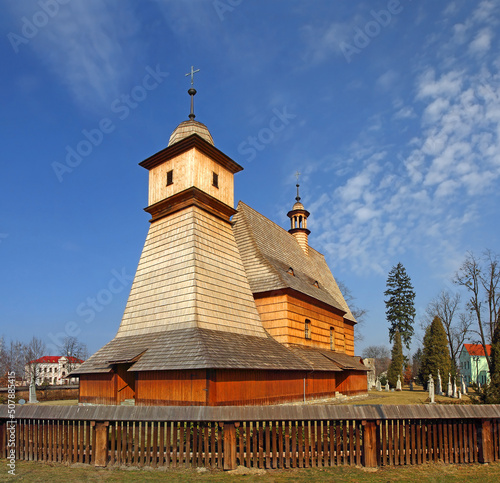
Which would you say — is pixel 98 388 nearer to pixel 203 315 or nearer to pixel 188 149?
pixel 203 315

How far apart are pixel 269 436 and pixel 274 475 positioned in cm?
73

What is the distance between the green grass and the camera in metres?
7.93

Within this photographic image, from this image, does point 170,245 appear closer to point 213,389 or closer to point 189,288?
point 189,288

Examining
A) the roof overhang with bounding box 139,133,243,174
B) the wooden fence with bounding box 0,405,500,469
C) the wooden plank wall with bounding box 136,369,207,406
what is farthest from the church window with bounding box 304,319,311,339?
the wooden fence with bounding box 0,405,500,469

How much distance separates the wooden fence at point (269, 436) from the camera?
8.63m

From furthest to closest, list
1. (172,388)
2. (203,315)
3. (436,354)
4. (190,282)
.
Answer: (436,354) < (190,282) < (203,315) < (172,388)

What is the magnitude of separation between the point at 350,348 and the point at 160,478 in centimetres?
3079

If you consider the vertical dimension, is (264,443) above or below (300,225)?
below

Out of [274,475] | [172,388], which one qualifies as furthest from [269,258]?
[274,475]

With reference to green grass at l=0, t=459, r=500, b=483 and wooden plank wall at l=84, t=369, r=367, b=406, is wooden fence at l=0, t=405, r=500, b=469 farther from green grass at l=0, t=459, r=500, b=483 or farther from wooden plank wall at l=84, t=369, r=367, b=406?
wooden plank wall at l=84, t=369, r=367, b=406

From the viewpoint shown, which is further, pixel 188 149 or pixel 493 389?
pixel 188 149

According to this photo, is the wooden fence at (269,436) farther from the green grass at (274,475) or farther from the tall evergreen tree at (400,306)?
the tall evergreen tree at (400,306)

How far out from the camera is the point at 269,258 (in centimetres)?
2647

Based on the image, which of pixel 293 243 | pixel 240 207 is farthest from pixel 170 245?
pixel 293 243
